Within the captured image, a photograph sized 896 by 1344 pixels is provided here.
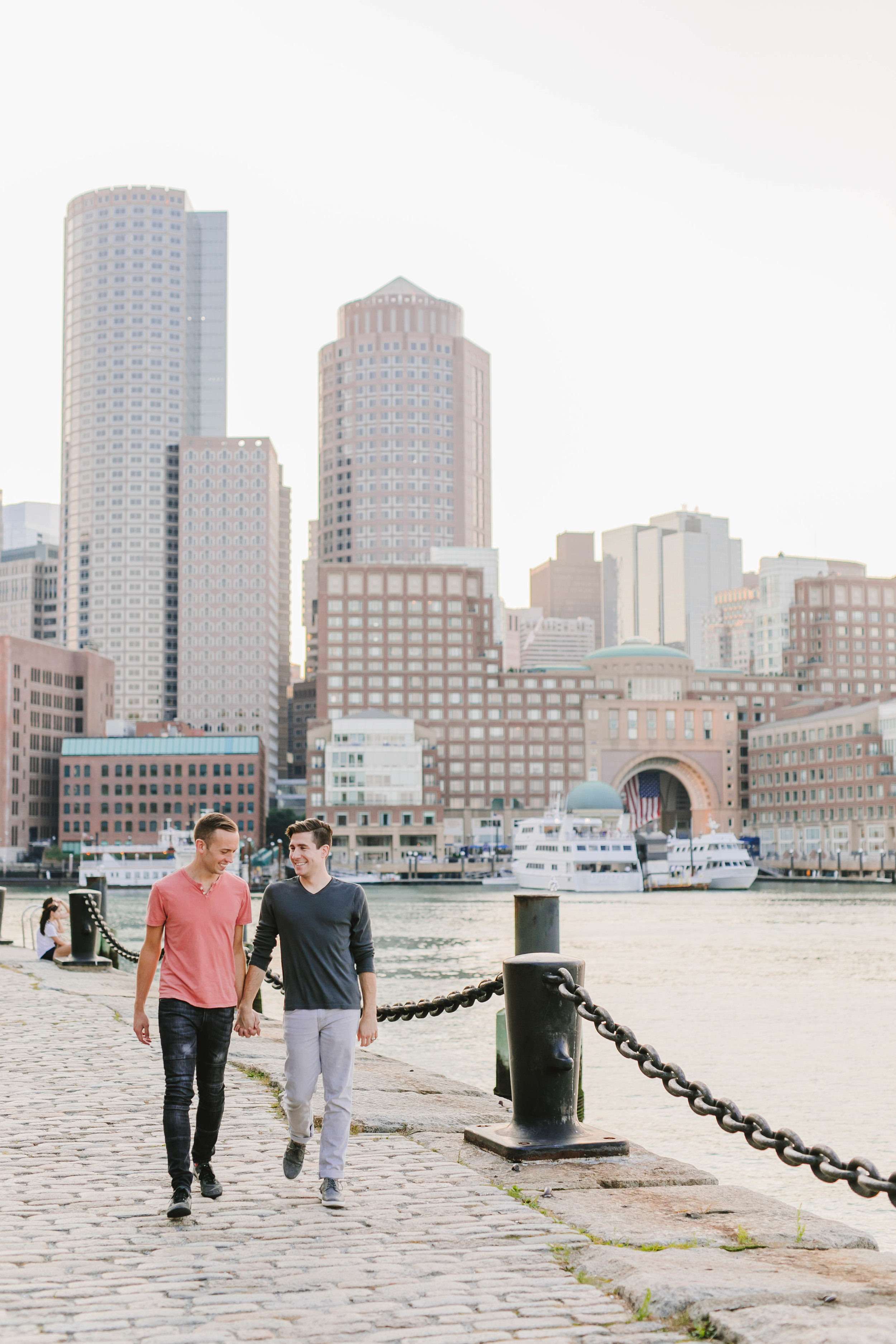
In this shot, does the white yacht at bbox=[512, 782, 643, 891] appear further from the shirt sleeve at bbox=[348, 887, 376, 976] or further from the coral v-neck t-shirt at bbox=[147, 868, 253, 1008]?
the coral v-neck t-shirt at bbox=[147, 868, 253, 1008]

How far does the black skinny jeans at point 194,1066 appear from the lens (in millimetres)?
8438

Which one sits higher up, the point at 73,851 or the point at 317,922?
the point at 317,922

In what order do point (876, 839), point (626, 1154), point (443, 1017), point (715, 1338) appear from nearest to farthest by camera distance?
point (715, 1338) → point (626, 1154) → point (443, 1017) → point (876, 839)

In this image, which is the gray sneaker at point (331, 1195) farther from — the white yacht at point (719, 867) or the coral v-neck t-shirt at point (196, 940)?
the white yacht at point (719, 867)

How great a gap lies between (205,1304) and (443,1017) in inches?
1125

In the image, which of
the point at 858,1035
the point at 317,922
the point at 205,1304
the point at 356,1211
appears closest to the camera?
the point at 205,1304

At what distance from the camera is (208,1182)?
28.0ft

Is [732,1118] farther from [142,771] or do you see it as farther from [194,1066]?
[142,771]

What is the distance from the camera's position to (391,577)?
18700cm

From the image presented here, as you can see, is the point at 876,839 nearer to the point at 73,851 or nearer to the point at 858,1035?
the point at 73,851

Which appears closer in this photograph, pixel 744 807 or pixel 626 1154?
pixel 626 1154

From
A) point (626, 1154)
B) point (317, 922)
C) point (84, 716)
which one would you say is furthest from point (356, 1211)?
point (84, 716)

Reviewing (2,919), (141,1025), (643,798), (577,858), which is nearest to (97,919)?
(2,919)

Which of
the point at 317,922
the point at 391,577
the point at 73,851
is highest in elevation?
the point at 391,577
